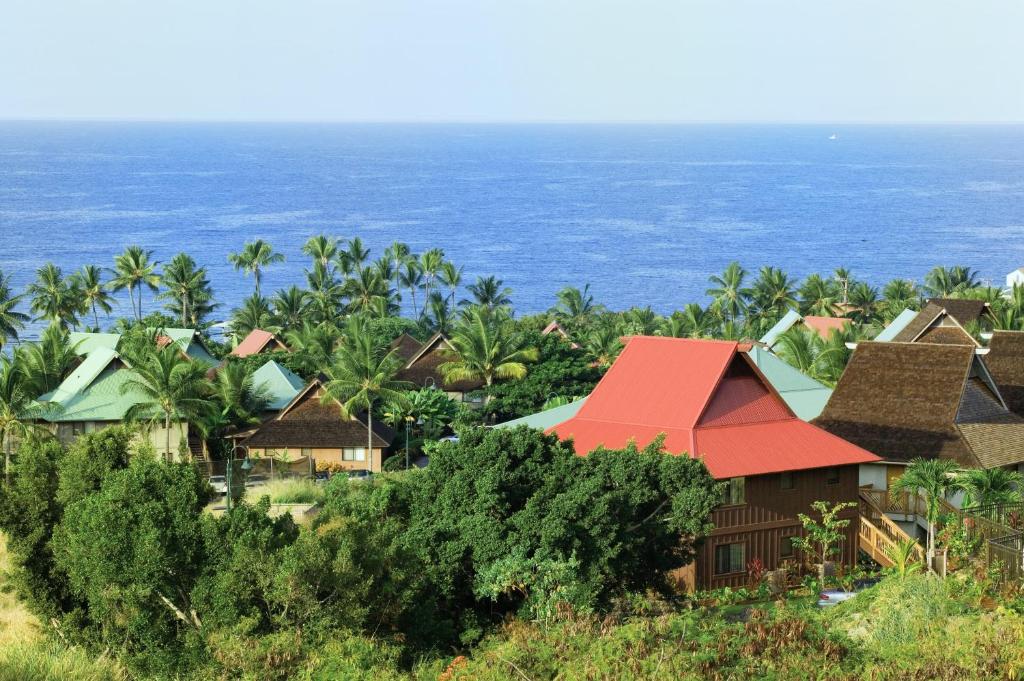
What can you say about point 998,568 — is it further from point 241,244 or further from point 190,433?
point 241,244

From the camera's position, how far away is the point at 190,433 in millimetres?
60031

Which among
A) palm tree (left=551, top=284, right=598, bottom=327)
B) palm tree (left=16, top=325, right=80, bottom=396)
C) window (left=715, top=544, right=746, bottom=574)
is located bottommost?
palm tree (left=551, top=284, right=598, bottom=327)

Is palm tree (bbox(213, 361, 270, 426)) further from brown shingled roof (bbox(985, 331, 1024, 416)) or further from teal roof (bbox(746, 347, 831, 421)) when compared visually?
brown shingled roof (bbox(985, 331, 1024, 416))

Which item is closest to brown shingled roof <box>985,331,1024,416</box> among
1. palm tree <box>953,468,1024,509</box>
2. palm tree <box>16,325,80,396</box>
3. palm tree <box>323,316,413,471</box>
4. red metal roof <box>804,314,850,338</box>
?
palm tree <box>953,468,1024,509</box>

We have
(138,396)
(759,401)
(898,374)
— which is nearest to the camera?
(759,401)

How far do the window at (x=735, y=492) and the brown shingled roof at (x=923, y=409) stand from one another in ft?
23.7

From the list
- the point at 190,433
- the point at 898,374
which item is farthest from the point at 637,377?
the point at 190,433

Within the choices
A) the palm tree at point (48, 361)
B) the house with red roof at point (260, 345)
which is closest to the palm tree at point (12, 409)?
the palm tree at point (48, 361)

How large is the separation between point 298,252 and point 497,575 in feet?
549

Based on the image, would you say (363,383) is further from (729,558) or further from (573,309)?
(573,309)

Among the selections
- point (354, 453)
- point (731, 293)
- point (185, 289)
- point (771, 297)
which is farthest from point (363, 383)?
point (771, 297)

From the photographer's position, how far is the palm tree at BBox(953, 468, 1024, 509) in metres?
34.4

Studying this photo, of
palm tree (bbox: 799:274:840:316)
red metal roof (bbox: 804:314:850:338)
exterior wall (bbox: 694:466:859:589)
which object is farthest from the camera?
palm tree (bbox: 799:274:840:316)

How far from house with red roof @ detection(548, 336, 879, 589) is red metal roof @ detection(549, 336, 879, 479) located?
26mm
